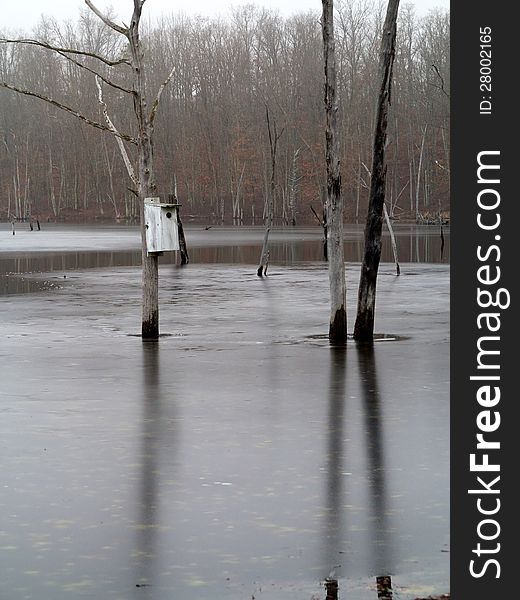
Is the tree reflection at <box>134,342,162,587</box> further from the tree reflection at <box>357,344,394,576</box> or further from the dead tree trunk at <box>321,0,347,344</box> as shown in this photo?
the dead tree trunk at <box>321,0,347,344</box>

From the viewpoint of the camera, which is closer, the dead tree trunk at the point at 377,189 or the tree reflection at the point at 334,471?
the tree reflection at the point at 334,471

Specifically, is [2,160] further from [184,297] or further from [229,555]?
[229,555]

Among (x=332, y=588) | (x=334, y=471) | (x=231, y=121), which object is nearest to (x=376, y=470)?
(x=334, y=471)

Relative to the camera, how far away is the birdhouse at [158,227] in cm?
1684

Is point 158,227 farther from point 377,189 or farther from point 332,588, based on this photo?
point 332,588

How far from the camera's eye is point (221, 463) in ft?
30.7

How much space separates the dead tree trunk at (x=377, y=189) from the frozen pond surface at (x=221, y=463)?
82 centimetres

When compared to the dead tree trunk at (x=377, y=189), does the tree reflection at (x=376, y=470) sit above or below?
below

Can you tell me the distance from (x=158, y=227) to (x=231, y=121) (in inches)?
3719

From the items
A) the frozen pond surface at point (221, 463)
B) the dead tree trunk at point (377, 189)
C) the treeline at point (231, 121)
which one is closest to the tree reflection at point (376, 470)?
the frozen pond surface at point (221, 463)

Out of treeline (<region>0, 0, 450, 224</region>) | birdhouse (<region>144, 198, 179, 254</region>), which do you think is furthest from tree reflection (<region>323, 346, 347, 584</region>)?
treeline (<region>0, 0, 450, 224</region>)

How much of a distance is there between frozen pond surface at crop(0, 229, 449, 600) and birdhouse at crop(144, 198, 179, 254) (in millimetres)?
1467

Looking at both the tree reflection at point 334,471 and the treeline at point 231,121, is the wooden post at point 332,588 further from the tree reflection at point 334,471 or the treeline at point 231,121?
the treeline at point 231,121

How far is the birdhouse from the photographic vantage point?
663 inches
